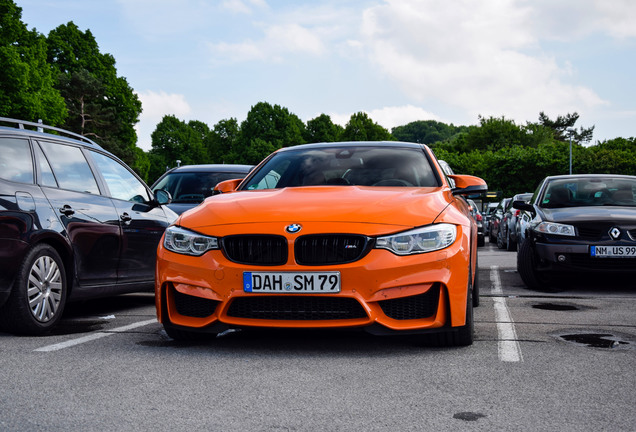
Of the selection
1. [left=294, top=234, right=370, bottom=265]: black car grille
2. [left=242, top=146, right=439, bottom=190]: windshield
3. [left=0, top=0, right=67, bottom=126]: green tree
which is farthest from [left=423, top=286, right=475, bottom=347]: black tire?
[left=0, top=0, right=67, bottom=126]: green tree

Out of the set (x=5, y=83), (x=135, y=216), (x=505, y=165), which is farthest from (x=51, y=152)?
(x=505, y=165)

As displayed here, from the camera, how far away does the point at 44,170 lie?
658 cm

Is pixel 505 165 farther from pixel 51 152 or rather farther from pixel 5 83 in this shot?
pixel 51 152

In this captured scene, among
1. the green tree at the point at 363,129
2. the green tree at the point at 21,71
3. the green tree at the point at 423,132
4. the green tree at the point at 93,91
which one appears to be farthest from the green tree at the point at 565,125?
the green tree at the point at 21,71

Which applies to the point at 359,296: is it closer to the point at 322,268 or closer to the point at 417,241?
the point at 322,268

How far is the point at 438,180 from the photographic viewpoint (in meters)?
6.38

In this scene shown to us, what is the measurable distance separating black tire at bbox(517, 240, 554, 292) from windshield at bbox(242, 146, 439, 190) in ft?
11.3

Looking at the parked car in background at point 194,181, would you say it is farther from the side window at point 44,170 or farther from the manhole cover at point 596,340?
the manhole cover at point 596,340

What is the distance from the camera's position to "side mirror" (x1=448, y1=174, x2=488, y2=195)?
257 inches

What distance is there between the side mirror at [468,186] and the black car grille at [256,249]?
196cm

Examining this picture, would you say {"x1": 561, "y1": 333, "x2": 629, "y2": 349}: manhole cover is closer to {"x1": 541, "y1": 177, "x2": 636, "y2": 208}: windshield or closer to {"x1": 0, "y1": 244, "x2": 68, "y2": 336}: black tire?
{"x1": 0, "y1": 244, "x2": 68, "y2": 336}: black tire

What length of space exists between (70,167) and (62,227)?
2.58 ft

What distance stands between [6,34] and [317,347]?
1560 inches

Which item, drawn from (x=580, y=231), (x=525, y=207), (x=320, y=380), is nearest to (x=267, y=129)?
(x=525, y=207)
